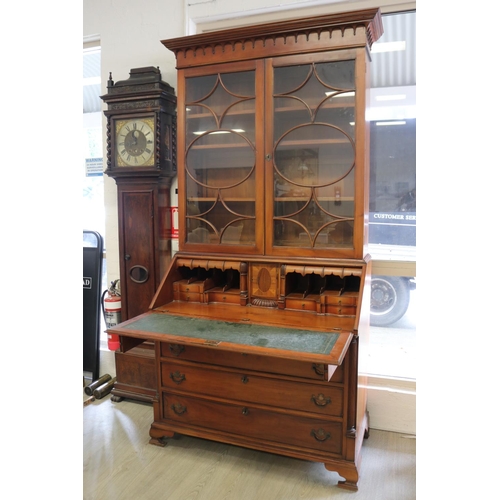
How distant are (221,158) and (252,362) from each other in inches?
43.1

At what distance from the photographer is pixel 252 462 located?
2.15 metres

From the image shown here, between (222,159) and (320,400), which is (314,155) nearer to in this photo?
(222,159)

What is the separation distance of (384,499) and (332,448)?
295 mm

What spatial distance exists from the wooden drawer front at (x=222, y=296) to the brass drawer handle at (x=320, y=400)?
0.65 metres

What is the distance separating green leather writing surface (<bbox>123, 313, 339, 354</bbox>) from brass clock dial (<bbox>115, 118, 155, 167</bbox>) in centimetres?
104

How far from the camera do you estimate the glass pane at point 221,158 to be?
7.31 feet

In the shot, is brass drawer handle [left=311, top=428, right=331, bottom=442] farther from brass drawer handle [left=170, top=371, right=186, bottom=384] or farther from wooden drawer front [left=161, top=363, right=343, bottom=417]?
brass drawer handle [left=170, top=371, right=186, bottom=384]

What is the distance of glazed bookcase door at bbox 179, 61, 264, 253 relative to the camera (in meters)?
2.21

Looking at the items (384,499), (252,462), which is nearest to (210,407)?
(252,462)

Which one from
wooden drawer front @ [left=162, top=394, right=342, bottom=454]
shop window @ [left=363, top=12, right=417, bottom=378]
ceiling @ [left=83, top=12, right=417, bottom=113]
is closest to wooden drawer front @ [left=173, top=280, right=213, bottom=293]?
wooden drawer front @ [left=162, top=394, right=342, bottom=454]

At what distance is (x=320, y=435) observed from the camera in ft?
6.43

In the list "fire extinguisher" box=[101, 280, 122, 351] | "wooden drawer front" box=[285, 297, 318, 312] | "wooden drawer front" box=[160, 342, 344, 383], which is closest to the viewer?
"wooden drawer front" box=[160, 342, 344, 383]

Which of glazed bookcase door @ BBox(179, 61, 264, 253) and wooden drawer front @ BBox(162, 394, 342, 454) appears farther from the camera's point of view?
glazed bookcase door @ BBox(179, 61, 264, 253)
